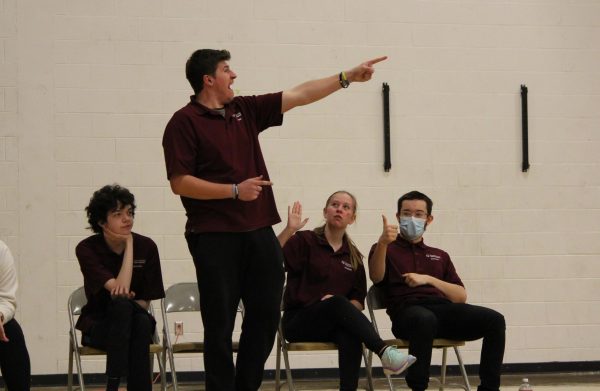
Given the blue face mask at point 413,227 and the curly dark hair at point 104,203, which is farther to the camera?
the blue face mask at point 413,227

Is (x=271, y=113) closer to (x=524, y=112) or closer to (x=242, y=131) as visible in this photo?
(x=242, y=131)

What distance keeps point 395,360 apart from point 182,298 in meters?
1.61

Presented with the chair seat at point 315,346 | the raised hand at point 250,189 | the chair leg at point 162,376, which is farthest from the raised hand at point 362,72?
the chair leg at point 162,376

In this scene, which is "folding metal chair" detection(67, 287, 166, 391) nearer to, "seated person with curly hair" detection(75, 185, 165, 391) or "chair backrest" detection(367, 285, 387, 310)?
"seated person with curly hair" detection(75, 185, 165, 391)

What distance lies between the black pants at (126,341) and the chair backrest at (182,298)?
80 cm

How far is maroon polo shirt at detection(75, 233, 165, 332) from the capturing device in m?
4.42

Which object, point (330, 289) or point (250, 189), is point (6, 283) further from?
point (330, 289)

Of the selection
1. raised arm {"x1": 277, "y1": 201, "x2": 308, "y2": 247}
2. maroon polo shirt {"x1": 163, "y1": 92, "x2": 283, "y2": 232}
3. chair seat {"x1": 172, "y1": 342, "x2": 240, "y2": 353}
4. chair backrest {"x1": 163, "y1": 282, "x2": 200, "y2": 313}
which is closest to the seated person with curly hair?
chair seat {"x1": 172, "y1": 342, "x2": 240, "y2": 353}

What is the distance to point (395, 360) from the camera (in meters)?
4.13

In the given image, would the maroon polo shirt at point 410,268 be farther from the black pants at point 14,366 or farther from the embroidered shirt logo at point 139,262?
the black pants at point 14,366

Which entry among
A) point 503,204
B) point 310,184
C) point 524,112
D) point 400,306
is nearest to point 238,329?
point 310,184

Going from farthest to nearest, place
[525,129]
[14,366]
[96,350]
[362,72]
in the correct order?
[525,129] < [96,350] < [14,366] < [362,72]

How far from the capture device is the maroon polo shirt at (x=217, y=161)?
3.42m

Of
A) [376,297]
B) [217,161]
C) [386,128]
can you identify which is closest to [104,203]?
[217,161]
